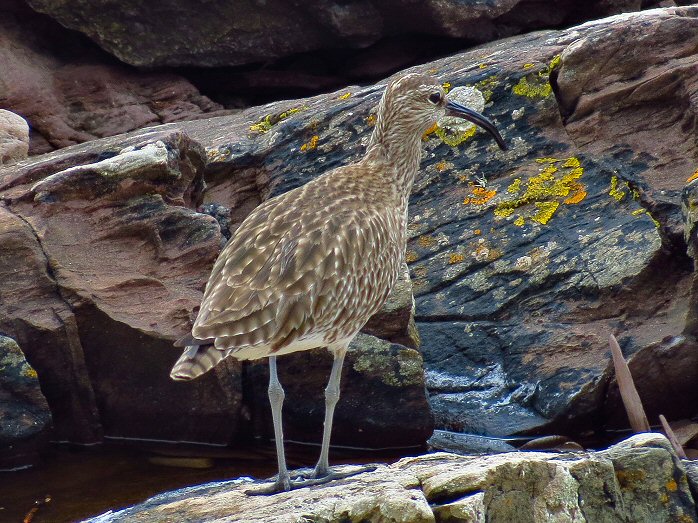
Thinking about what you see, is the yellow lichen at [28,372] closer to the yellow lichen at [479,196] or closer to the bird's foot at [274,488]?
the bird's foot at [274,488]

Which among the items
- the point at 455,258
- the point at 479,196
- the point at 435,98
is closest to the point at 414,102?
the point at 435,98

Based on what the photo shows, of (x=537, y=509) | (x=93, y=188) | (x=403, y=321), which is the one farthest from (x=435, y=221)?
(x=537, y=509)

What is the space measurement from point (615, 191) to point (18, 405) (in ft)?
14.4

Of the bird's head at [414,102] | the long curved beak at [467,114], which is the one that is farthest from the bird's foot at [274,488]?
the long curved beak at [467,114]

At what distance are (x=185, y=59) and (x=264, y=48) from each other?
747mm

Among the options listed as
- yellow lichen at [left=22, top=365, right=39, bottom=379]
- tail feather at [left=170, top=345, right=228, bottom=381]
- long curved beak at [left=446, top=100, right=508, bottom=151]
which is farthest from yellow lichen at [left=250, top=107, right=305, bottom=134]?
tail feather at [left=170, top=345, right=228, bottom=381]

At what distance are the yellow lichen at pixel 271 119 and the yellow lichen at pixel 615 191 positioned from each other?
2.66 m

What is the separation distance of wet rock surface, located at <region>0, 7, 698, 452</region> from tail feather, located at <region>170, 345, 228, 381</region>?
2368 millimetres

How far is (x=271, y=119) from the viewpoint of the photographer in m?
10.2

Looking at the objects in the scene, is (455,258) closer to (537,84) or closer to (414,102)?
(537,84)

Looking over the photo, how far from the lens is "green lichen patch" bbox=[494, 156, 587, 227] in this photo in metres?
9.05

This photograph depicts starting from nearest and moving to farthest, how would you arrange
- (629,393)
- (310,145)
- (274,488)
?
(274,488)
(629,393)
(310,145)

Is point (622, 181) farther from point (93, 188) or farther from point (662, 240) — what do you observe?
point (93, 188)

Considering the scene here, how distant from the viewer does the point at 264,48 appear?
11672 mm
